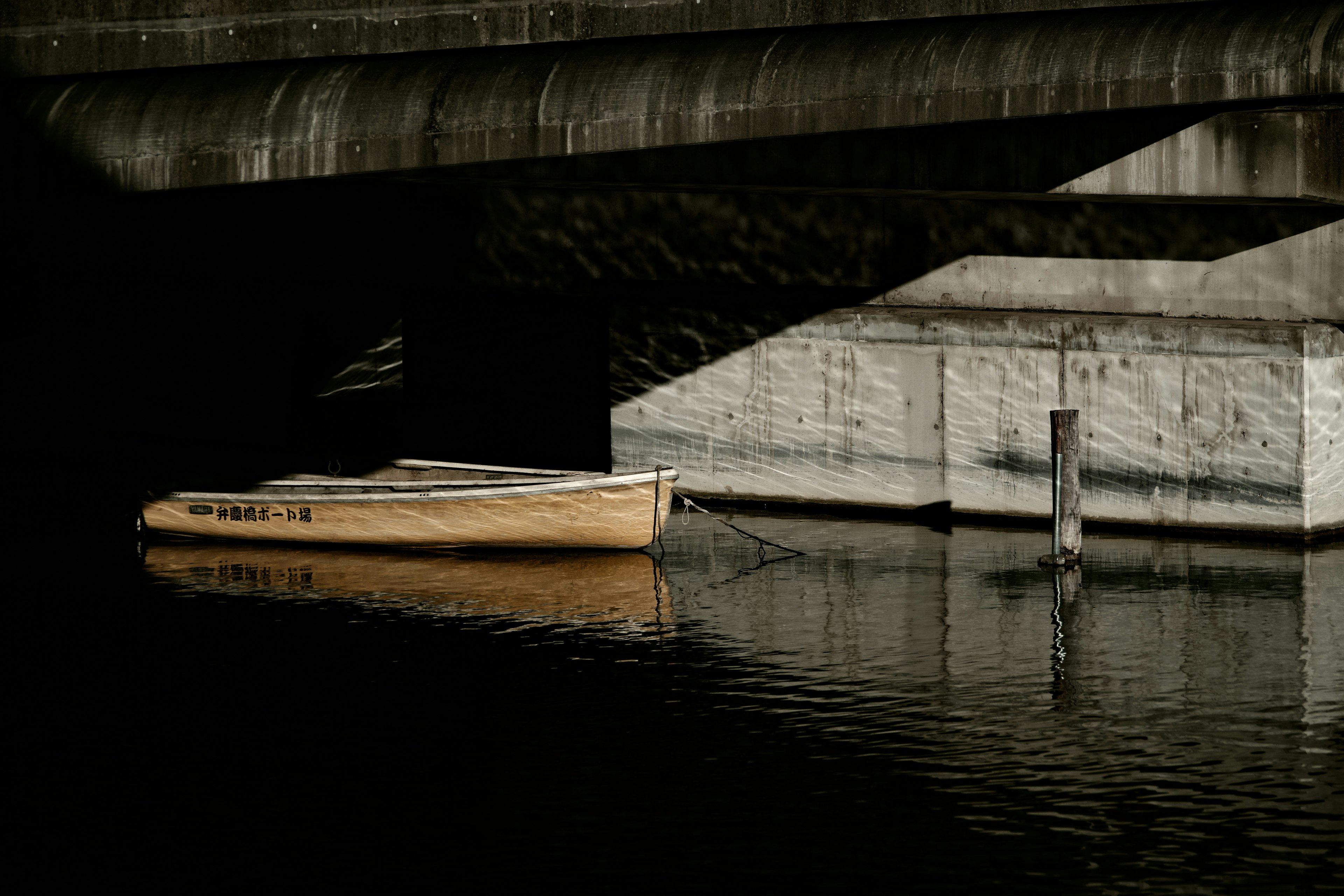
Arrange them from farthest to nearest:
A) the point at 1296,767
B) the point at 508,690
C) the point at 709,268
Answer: the point at 709,268
the point at 508,690
the point at 1296,767

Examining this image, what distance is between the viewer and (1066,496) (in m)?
20.9

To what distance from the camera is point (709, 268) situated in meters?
24.6

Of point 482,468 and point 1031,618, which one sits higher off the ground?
point 482,468

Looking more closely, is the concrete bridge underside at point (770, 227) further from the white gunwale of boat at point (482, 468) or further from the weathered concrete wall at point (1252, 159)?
the white gunwale of boat at point (482, 468)

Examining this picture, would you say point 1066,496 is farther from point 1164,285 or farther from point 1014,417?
point 1164,285

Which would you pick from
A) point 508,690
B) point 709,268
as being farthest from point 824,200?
point 508,690

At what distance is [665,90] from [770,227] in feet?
19.0

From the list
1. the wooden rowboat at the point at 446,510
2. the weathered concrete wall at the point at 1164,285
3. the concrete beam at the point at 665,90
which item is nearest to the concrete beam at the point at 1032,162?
the concrete beam at the point at 665,90

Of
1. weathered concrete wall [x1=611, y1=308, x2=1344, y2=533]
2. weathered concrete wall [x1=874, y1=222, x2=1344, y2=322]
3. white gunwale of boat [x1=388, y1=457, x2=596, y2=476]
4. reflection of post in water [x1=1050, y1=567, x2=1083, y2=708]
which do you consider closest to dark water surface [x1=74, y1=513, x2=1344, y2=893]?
reflection of post in water [x1=1050, y1=567, x2=1083, y2=708]

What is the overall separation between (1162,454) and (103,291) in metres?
19.1

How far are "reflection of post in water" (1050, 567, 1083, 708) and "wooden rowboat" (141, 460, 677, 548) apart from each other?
4.73 m

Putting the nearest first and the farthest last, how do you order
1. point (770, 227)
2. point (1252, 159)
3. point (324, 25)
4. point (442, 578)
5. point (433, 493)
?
1. point (324, 25)
2. point (1252, 159)
3. point (442, 578)
4. point (433, 493)
5. point (770, 227)

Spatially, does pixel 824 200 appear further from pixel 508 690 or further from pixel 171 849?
pixel 171 849

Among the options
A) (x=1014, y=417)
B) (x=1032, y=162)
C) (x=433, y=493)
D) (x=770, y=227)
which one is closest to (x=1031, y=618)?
(x=1014, y=417)
